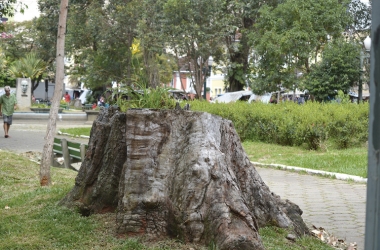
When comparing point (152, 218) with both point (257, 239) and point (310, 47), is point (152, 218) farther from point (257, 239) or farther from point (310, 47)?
point (310, 47)

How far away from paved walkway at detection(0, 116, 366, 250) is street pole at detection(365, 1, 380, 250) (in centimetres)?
467

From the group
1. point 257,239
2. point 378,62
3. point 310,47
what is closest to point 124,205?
point 257,239

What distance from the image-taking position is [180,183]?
15.1ft

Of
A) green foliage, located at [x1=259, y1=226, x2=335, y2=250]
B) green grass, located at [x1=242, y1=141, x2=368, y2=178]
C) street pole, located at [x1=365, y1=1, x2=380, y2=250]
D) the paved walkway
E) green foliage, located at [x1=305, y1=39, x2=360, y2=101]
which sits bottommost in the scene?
the paved walkway

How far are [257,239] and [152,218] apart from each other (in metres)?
0.75

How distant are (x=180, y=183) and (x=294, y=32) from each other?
2499 cm

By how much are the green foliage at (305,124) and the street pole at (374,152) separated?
50.8 feet

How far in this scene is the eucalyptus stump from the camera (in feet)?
14.5

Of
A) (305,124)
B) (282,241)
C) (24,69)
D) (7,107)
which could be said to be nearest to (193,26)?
(7,107)

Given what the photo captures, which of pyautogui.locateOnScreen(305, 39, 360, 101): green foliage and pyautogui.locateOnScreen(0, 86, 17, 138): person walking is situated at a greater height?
pyautogui.locateOnScreen(305, 39, 360, 101): green foliage

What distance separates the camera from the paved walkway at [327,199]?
702 centimetres

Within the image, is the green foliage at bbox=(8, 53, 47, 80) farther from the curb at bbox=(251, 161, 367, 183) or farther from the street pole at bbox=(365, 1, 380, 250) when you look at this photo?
the street pole at bbox=(365, 1, 380, 250)

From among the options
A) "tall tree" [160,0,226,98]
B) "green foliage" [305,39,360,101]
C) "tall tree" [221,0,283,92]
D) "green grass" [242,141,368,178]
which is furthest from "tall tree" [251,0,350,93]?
"green grass" [242,141,368,178]

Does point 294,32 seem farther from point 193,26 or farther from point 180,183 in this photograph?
point 180,183
